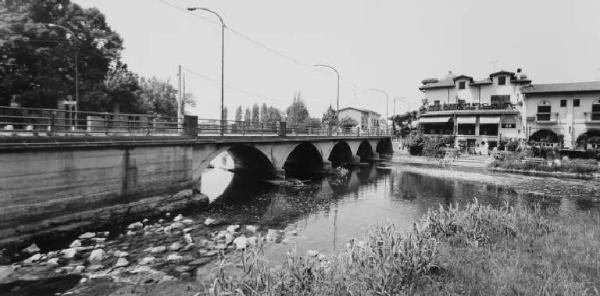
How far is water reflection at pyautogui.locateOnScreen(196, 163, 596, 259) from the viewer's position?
15562 millimetres

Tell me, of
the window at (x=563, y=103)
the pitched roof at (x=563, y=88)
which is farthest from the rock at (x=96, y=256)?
the window at (x=563, y=103)

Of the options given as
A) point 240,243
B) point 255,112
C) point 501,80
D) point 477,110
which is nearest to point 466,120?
point 477,110

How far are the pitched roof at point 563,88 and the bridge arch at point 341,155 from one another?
94.4 feet

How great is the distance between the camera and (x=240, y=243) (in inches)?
510

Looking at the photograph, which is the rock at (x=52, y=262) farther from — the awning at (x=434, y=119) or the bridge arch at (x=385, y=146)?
the awning at (x=434, y=119)

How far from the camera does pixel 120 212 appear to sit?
15312 millimetres

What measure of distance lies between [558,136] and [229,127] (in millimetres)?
48000

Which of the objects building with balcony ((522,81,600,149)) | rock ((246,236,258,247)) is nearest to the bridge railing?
rock ((246,236,258,247))

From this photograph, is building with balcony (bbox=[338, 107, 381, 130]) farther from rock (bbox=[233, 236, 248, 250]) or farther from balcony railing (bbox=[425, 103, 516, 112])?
rock (bbox=[233, 236, 248, 250])

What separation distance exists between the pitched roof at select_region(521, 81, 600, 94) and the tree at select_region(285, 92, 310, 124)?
2268 inches

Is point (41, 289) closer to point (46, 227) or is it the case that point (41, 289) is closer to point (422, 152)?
point (46, 227)

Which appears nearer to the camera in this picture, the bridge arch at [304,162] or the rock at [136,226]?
the rock at [136,226]

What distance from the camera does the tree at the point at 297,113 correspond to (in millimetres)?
96062

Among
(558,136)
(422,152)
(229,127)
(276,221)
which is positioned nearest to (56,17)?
(229,127)
